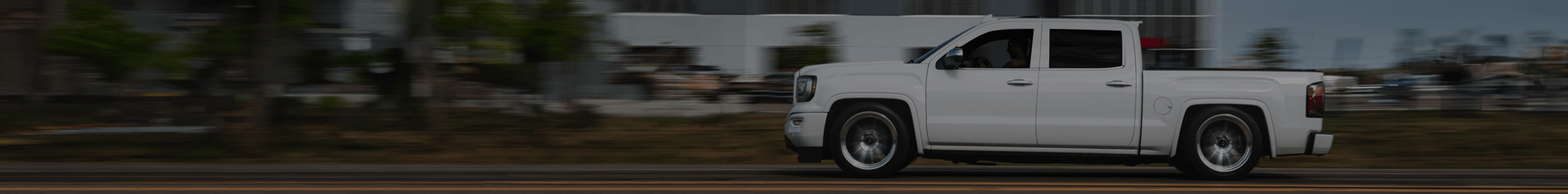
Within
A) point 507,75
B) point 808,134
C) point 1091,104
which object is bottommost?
point 808,134

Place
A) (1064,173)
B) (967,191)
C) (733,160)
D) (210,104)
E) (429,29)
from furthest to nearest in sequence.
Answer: (429,29), (210,104), (733,160), (1064,173), (967,191)

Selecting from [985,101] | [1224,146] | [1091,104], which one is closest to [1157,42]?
[1224,146]

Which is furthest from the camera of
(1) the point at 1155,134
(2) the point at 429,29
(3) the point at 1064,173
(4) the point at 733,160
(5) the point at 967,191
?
(2) the point at 429,29

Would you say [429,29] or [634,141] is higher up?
[429,29]

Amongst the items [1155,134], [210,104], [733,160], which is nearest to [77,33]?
[210,104]

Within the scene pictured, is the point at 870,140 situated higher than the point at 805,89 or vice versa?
the point at 805,89

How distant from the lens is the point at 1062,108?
333 inches

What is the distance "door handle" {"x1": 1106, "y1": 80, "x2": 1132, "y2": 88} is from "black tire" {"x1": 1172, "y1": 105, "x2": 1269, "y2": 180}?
55 centimetres

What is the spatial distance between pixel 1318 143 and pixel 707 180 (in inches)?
161

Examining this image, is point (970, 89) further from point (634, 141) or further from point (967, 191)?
point (634, 141)

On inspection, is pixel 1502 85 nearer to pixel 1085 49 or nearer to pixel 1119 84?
pixel 1085 49

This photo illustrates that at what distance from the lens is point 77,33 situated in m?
15.1

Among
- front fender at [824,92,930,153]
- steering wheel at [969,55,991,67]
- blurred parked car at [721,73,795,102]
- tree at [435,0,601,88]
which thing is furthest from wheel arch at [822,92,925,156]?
blurred parked car at [721,73,795,102]

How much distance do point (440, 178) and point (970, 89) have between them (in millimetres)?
3727
